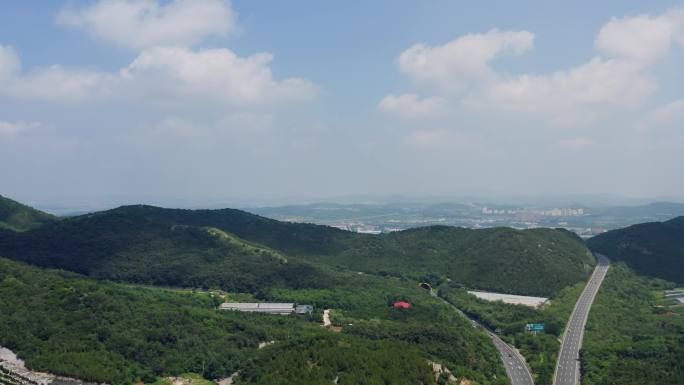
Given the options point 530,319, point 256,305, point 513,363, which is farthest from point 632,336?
point 256,305

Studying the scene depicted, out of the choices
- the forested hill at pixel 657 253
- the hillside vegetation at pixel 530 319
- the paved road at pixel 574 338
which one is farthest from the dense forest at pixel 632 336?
the forested hill at pixel 657 253

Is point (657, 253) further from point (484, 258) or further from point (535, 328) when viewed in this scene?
point (535, 328)

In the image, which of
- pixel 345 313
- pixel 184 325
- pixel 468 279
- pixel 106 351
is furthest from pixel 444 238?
pixel 106 351

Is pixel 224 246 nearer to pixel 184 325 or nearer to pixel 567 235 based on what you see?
pixel 184 325

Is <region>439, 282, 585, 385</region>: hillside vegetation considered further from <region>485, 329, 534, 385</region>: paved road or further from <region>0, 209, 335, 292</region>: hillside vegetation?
<region>0, 209, 335, 292</region>: hillside vegetation

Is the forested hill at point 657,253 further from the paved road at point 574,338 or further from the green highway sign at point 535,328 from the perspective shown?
the green highway sign at point 535,328

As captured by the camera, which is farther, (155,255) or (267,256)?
(155,255)
